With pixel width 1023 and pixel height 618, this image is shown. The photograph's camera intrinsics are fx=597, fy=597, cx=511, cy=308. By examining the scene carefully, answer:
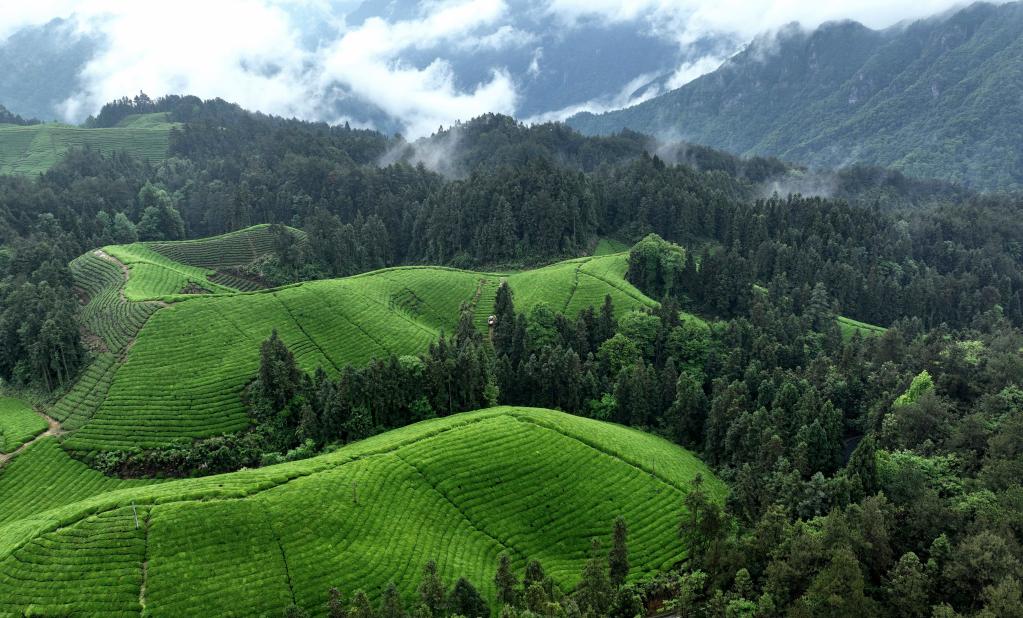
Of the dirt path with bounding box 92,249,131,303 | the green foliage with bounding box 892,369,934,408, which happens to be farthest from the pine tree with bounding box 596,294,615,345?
the dirt path with bounding box 92,249,131,303

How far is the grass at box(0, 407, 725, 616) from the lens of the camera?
47.5 meters

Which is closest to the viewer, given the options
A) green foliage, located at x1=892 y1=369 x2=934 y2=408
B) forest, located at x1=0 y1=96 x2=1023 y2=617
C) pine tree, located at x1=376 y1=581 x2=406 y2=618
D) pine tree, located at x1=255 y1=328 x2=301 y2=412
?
pine tree, located at x1=376 y1=581 x2=406 y2=618

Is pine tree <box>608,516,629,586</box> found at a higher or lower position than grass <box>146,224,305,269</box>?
lower

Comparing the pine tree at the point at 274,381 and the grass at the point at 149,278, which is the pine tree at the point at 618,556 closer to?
the pine tree at the point at 274,381

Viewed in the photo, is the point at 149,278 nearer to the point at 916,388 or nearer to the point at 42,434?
the point at 42,434

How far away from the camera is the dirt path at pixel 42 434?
76.9 m

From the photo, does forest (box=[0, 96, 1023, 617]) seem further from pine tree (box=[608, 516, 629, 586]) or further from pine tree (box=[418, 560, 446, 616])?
pine tree (box=[608, 516, 629, 586])

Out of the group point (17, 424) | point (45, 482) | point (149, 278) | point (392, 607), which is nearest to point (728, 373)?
point (392, 607)

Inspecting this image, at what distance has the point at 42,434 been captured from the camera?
267 feet

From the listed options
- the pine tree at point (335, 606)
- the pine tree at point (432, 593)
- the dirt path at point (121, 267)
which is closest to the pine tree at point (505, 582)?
the pine tree at point (432, 593)

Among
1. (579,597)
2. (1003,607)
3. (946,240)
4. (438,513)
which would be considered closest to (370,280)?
(438,513)

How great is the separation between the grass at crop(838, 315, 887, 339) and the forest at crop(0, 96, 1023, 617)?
89.8 inches

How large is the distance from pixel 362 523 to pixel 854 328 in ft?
430

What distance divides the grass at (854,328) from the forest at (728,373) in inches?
89.8
